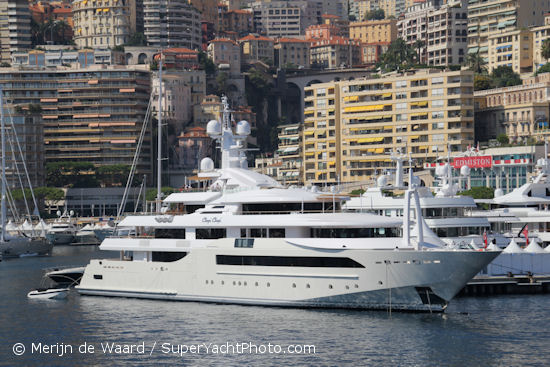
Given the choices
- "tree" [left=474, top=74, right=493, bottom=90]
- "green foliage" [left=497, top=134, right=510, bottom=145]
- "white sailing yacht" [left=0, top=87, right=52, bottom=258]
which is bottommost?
"white sailing yacht" [left=0, top=87, right=52, bottom=258]

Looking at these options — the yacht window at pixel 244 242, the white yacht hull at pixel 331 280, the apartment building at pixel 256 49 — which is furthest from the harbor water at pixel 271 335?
the apartment building at pixel 256 49

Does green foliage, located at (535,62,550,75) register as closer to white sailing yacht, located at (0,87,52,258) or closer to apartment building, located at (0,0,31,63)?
white sailing yacht, located at (0,87,52,258)

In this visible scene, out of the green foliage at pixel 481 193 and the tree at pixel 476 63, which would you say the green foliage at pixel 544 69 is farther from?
the green foliage at pixel 481 193

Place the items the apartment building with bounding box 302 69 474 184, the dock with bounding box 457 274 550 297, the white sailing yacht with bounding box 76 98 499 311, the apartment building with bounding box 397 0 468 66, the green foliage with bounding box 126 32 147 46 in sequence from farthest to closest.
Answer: the green foliage with bounding box 126 32 147 46 → the apartment building with bounding box 397 0 468 66 → the apartment building with bounding box 302 69 474 184 → the dock with bounding box 457 274 550 297 → the white sailing yacht with bounding box 76 98 499 311

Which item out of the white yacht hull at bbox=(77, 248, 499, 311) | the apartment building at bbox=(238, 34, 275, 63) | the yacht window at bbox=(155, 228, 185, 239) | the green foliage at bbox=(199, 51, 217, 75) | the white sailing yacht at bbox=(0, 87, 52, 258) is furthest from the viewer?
the apartment building at bbox=(238, 34, 275, 63)

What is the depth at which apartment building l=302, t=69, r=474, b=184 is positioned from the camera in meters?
111

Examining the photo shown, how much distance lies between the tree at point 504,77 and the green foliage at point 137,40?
62.5 meters

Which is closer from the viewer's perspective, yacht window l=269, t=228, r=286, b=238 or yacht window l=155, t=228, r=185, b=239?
→ yacht window l=269, t=228, r=286, b=238

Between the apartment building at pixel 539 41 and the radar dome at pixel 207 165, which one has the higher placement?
the apartment building at pixel 539 41

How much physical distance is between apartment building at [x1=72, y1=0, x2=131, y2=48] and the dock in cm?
13016

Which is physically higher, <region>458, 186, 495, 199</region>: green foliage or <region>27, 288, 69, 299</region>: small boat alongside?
<region>458, 186, 495, 199</region>: green foliage

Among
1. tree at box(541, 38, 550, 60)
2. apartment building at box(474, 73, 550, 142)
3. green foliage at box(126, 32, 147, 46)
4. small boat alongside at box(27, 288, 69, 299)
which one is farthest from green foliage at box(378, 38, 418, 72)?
small boat alongside at box(27, 288, 69, 299)

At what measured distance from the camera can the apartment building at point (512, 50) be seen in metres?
140

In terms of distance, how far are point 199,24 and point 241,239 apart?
144168mm
